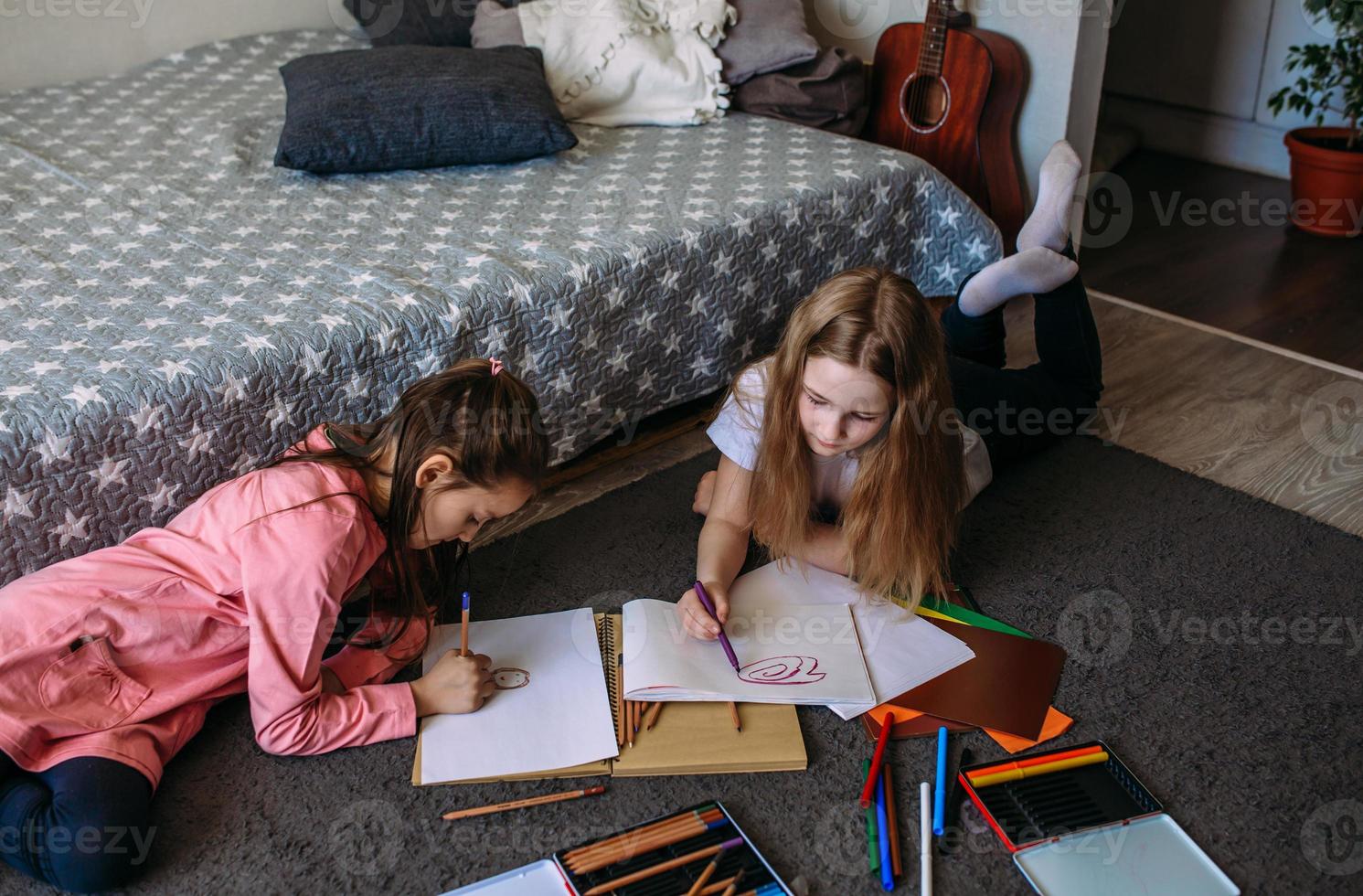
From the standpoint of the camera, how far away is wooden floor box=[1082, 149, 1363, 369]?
2.27 m

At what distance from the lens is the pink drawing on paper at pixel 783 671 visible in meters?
1.28

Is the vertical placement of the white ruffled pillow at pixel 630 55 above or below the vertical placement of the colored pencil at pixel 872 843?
above

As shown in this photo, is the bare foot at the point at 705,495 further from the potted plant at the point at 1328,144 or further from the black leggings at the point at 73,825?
the potted plant at the point at 1328,144

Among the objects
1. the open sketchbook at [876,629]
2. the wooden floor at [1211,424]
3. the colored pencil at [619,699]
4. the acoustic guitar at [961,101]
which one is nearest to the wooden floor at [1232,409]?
the wooden floor at [1211,424]

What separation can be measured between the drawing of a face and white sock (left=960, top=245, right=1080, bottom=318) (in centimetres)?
91

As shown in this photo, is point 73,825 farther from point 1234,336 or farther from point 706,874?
point 1234,336

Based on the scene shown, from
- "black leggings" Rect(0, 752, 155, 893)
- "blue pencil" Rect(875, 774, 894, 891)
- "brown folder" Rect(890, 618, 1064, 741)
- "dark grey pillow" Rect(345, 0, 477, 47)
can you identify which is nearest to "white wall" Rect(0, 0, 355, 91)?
"dark grey pillow" Rect(345, 0, 477, 47)

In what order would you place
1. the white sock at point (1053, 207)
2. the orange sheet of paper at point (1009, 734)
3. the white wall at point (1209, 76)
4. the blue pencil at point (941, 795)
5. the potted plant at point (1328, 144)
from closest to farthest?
1. the blue pencil at point (941, 795)
2. the orange sheet of paper at point (1009, 734)
3. the white sock at point (1053, 207)
4. the potted plant at point (1328, 144)
5. the white wall at point (1209, 76)

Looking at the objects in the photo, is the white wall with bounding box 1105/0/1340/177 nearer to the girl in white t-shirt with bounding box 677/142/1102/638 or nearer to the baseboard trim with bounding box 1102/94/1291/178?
the baseboard trim with bounding box 1102/94/1291/178

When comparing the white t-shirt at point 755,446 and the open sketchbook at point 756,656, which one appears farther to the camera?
the white t-shirt at point 755,446

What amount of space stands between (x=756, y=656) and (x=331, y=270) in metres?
0.78

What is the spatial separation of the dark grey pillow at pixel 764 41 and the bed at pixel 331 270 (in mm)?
→ 116

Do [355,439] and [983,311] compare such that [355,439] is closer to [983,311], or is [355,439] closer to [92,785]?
[92,785]

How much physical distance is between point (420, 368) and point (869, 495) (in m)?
0.60
